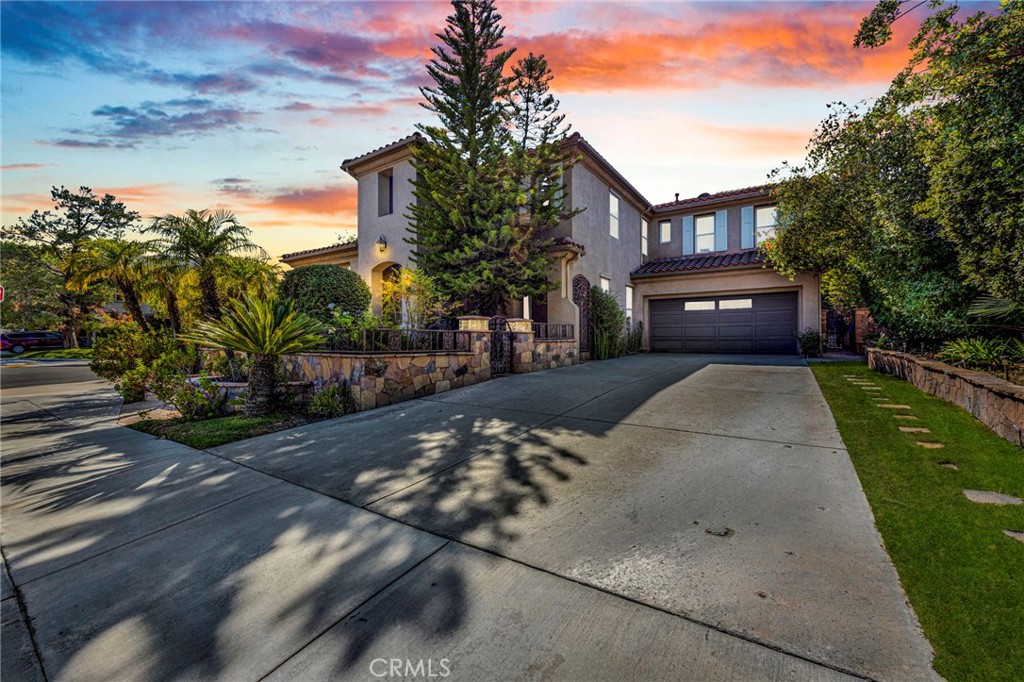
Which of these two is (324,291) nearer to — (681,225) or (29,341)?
(681,225)

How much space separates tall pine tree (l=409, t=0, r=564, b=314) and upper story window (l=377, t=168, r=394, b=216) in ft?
12.4

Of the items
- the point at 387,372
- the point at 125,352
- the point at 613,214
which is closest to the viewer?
the point at 387,372

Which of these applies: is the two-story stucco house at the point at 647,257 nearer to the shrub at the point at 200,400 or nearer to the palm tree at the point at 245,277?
the palm tree at the point at 245,277

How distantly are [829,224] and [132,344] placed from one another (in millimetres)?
17488

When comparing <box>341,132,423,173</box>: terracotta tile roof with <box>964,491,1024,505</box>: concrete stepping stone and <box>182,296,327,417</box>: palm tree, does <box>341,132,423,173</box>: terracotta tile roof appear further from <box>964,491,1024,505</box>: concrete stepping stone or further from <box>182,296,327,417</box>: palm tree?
<box>964,491,1024,505</box>: concrete stepping stone

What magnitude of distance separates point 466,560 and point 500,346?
7.74 m

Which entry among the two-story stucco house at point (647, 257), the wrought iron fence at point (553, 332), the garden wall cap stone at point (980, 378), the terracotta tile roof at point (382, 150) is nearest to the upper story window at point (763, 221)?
the two-story stucco house at point (647, 257)

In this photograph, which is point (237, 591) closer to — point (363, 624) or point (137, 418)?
point (363, 624)

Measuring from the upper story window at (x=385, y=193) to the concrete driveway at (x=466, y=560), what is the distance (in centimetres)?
1173

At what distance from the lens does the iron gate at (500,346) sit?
9.95m

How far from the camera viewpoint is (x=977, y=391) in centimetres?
503

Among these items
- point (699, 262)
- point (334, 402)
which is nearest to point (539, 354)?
point (334, 402)

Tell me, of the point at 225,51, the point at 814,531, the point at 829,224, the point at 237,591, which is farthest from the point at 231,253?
the point at 829,224

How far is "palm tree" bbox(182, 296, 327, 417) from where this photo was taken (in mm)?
6340
